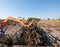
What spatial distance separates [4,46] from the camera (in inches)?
215

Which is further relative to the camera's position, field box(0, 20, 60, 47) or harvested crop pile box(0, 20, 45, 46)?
field box(0, 20, 60, 47)

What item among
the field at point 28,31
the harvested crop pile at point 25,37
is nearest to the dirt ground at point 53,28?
the field at point 28,31

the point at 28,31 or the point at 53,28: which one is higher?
the point at 28,31

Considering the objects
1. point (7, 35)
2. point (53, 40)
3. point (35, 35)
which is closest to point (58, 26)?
point (53, 40)

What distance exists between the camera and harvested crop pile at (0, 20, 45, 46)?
5.43 meters

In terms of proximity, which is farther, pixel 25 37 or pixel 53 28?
pixel 53 28

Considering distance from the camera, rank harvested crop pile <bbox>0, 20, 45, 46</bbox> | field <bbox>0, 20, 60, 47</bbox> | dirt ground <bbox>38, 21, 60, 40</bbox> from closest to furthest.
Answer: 1. harvested crop pile <bbox>0, 20, 45, 46</bbox>
2. field <bbox>0, 20, 60, 47</bbox>
3. dirt ground <bbox>38, 21, 60, 40</bbox>

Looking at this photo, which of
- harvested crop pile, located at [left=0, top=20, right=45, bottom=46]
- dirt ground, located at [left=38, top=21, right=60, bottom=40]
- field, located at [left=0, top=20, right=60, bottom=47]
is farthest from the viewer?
dirt ground, located at [left=38, top=21, right=60, bottom=40]

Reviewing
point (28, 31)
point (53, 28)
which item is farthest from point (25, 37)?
point (53, 28)

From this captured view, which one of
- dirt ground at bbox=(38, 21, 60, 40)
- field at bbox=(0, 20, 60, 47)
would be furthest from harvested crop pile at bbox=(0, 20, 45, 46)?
dirt ground at bbox=(38, 21, 60, 40)

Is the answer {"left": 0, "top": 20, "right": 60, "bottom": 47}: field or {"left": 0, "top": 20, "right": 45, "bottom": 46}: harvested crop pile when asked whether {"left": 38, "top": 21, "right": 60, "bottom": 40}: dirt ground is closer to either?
{"left": 0, "top": 20, "right": 60, "bottom": 47}: field

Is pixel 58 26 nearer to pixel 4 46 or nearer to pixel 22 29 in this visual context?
pixel 22 29

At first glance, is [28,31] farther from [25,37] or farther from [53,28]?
[53,28]

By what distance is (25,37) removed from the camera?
558 cm
